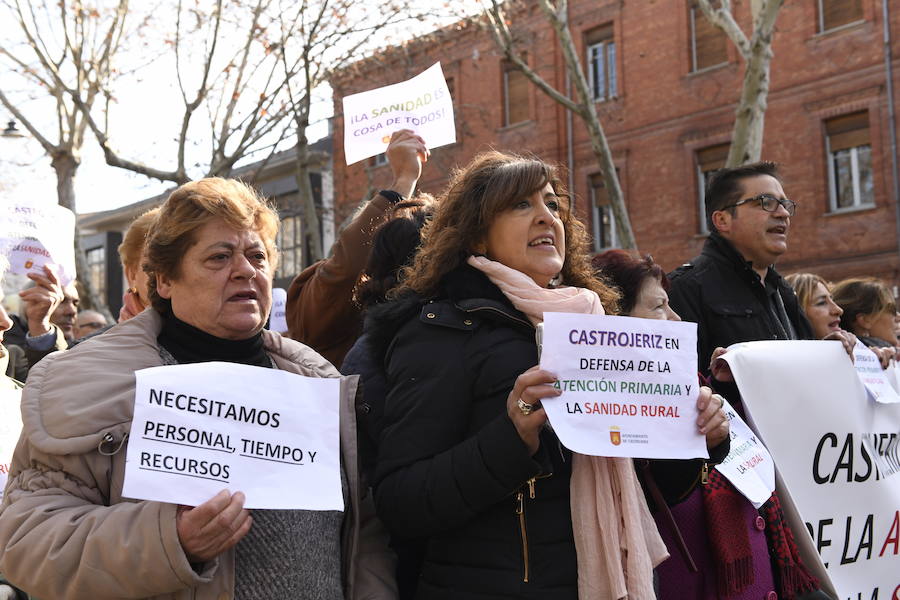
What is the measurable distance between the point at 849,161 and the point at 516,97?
8.74 metres

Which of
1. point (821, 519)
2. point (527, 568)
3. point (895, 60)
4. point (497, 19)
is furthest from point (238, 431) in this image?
point (895, 60)

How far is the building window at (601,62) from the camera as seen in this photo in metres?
22.1

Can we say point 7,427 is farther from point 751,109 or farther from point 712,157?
point 712,157

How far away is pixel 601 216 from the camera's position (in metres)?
22.0

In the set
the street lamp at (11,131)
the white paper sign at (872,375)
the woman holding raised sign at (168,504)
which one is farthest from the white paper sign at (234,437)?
the street lamp at (11,131)

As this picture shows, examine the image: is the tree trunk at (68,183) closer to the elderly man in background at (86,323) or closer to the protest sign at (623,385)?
the elderly man in background at (86,323)

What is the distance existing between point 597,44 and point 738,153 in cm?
1403

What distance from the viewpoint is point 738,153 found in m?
9.27

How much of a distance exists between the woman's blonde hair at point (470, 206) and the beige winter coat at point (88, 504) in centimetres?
84

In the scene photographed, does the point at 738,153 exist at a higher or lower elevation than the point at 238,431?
higher

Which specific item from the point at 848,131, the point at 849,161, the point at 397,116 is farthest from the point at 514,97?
the point at 397,116

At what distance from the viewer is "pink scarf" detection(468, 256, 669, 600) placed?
2.30 metres

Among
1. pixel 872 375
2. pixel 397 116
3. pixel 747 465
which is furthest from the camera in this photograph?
pixel 397 116

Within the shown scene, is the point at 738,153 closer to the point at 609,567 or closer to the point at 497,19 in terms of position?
the point at 497,19
